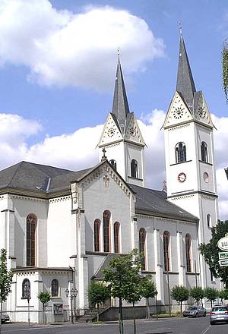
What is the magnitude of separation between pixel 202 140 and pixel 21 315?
42.3 meters

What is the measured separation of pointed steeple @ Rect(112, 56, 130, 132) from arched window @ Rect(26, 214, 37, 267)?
128ft

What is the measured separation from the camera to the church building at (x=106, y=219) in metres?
54.5

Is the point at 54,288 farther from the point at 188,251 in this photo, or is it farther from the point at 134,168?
the point at 134,168

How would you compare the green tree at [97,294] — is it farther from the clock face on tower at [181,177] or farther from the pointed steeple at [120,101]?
the pointed steeple at [120,101]

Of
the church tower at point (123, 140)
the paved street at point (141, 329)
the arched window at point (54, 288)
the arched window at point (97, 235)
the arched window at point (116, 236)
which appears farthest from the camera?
the church tower at point (123, 140)

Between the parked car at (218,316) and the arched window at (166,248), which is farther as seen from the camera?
the arched window at (166,248)

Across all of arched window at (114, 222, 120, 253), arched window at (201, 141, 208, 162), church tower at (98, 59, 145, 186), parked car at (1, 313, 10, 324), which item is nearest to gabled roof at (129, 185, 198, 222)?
arched window at (114, 222, 120, 253)

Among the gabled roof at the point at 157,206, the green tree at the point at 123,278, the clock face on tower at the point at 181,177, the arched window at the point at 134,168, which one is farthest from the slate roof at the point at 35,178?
the green tree at the point at 123,278

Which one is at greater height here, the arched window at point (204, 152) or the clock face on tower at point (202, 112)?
the clock face on tower at point (202, 112)

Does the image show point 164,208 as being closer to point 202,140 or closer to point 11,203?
point 202,140

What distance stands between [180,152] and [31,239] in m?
32.9

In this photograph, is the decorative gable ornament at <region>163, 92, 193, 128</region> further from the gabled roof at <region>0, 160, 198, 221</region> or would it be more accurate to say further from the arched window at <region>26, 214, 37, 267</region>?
the arched window at <region>26, 214, 37, 267</region>

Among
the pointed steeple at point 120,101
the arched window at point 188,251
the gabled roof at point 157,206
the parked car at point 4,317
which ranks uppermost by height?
the pointed steeple at point 120,101

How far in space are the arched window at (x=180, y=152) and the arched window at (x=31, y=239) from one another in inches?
1221
